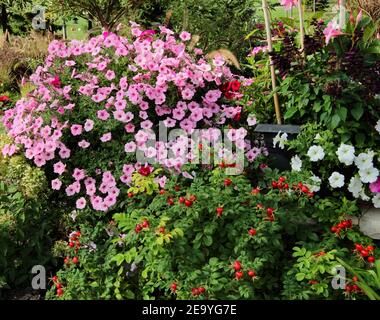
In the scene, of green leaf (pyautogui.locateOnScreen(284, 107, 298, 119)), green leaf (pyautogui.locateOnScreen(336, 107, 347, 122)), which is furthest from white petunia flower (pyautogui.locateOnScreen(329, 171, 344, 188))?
green leaf (pyautogui.locateOnScreen(284, 107, 298, 119))

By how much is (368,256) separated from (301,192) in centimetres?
43

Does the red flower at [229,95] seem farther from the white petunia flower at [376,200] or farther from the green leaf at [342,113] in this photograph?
the white petunia flower at [376,200]

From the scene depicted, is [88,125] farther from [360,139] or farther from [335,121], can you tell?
[360,139]

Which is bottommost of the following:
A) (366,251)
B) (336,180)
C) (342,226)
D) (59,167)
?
(366,251)

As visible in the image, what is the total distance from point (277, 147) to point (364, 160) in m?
0.53

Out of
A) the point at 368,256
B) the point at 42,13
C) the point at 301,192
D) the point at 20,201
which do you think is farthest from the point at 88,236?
the point at 42,13

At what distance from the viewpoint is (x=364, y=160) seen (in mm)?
2857

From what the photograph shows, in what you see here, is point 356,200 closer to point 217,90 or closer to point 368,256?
point 368,256

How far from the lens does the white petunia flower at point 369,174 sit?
2.83 metres

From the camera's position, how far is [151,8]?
8047 mm

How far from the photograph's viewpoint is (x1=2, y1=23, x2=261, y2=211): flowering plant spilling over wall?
3.23 metres

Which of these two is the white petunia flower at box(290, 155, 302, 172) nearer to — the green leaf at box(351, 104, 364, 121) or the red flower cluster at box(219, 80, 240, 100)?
the green leaf at box(351, 104, 364, 121)

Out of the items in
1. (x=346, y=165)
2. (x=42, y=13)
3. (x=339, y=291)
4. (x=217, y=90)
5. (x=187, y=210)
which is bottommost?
(x=339, y=291)

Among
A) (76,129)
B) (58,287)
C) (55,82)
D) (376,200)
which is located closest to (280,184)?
(376,200)
